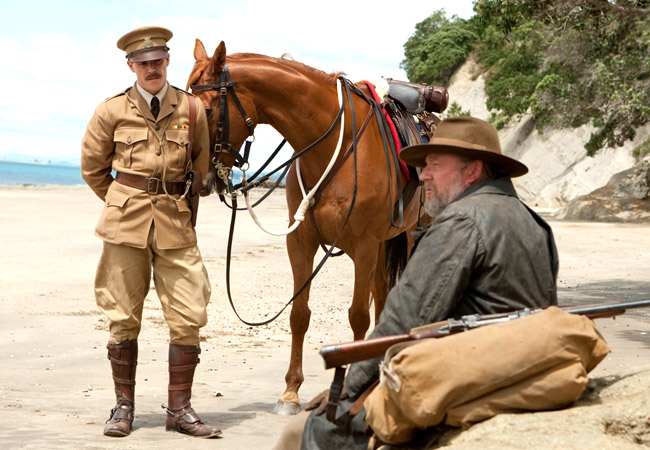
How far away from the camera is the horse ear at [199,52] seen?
6.39 meters

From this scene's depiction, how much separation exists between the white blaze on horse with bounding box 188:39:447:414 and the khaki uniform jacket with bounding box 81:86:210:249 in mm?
515

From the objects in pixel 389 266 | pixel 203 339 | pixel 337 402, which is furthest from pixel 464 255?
pixel 203 339

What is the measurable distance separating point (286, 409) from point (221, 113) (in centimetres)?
216

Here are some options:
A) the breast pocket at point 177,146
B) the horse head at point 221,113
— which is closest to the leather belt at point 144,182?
the breast pocket at point 177,146

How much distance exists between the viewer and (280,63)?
664 centimetres

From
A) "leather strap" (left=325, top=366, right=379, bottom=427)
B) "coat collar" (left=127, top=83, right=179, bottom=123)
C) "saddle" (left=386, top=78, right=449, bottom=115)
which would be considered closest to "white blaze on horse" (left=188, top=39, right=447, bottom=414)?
"coat collar" (left=127, top=83, right=179, bottom=123)

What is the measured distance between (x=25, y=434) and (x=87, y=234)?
15977mm

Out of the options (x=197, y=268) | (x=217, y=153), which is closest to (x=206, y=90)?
(x=217, y=153)

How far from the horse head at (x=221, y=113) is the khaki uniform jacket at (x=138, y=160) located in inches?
17.8

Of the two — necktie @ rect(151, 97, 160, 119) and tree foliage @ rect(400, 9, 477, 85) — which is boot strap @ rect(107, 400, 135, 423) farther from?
tree foliage @ rect(400, 9, 477, 85)

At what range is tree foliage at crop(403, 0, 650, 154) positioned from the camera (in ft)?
35.4

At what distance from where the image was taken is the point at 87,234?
20781 mm

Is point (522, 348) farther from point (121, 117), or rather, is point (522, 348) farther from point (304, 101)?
point (304, 101)

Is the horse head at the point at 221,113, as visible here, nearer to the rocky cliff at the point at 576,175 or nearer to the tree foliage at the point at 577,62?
the tree foliage at the point at 577,62
